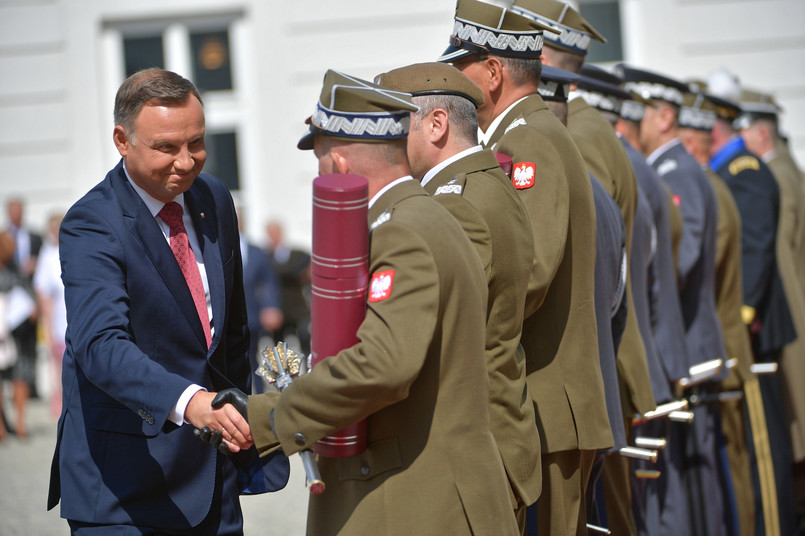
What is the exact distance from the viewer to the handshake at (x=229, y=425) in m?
2.95

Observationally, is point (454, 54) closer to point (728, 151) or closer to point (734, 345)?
point (734, 345)

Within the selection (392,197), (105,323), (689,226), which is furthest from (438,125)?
(689,226)

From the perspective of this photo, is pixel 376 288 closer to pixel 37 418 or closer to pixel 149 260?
pixel 149 260

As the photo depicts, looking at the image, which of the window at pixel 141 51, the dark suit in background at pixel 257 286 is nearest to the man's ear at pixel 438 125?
the dark suit in background at pixel 257 286

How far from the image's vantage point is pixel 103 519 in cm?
310

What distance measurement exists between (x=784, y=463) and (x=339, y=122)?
4480mm

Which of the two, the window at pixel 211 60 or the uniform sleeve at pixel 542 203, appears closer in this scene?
the uniform sleeve at pixel 542 203

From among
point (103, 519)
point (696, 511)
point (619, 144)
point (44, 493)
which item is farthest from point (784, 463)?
point (44, 493)

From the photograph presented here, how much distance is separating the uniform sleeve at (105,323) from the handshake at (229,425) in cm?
12

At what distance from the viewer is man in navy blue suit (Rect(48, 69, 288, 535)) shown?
3.01 metres

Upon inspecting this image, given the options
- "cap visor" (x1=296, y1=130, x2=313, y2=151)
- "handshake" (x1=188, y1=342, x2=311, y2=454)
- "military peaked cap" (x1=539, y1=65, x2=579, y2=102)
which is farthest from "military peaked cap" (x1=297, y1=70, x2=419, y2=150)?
"military peaked cap" (x1=539, y1=65, x2=579, y2=102)

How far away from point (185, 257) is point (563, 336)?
1.35 m

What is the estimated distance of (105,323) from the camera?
3002mm

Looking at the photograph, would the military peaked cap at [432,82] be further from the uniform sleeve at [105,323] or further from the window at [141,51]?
the window at [141,51]
